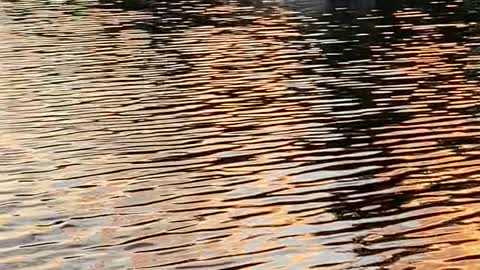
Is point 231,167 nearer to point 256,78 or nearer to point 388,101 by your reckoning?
point 388,101

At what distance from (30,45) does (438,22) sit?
2663 cm

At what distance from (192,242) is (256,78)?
2173 cm

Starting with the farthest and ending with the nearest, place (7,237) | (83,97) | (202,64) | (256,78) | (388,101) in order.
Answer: (202,64) < (256,78) < (83,97) < (388,101) < (7,237)

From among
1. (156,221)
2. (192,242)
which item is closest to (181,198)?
(156,221)

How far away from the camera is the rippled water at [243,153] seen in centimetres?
1788

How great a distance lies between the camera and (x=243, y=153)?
25641 mm

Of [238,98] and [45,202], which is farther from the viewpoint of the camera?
[238,98]

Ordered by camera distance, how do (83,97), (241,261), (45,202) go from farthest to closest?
(83,97), (45,202), (241,261)

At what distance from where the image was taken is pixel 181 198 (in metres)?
21.2

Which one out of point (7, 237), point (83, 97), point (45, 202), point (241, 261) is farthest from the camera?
point (83, 97)

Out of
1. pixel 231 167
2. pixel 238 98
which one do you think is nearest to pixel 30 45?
pixel 238 98

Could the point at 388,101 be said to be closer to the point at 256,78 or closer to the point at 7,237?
the point at 256,78

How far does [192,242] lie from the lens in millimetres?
18109

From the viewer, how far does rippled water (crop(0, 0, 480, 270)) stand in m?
Answer: 17.9
